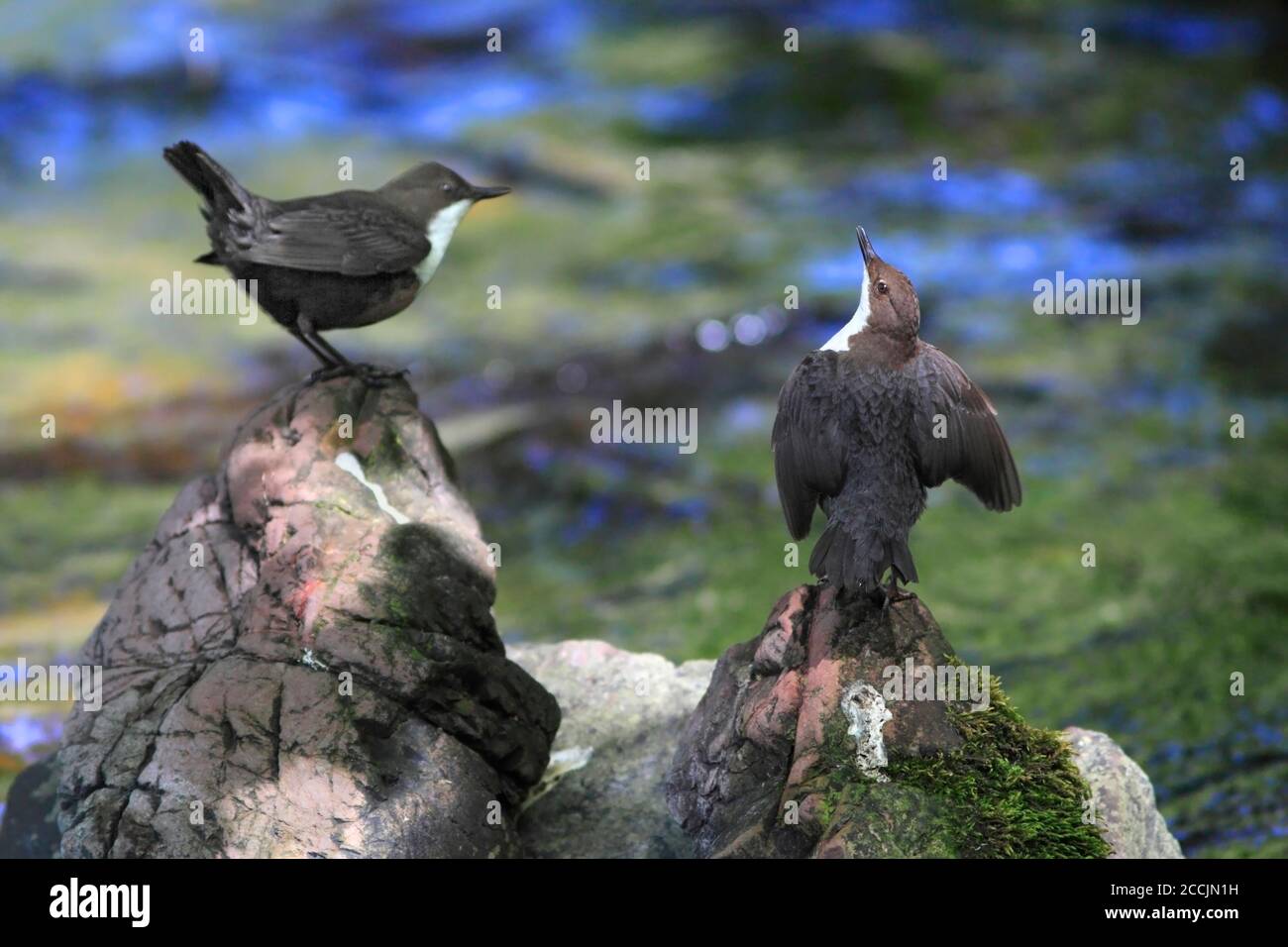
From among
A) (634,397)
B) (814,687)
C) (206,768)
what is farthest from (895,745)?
(634,397)

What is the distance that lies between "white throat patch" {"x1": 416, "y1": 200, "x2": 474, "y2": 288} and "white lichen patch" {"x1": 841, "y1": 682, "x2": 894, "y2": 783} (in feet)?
7.98

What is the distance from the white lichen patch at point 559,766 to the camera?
19.9ft

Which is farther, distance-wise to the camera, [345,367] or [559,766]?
[559,766]

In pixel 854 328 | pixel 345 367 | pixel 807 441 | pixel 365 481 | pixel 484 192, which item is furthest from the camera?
pixel 484 192

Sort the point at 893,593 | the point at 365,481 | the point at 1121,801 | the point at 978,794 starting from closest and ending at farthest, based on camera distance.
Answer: the point at 978,794
the point at 893,593
the point at 1121,801
the point at 365,481

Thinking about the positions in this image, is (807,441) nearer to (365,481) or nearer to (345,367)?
(365,481)

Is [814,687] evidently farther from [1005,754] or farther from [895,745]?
[1005,754]

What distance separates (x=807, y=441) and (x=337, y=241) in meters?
1.98

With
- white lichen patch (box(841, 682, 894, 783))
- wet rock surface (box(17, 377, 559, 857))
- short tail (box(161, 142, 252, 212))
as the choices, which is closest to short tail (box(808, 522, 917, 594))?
white lichen patch (box(841, 682, 894, 783))

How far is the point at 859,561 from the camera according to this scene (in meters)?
5.04

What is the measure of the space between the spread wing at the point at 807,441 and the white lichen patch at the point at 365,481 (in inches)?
57.2

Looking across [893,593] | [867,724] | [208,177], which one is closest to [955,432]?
[893,593]

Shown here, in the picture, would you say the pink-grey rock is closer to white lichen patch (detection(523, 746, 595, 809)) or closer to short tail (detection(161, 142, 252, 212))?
white lichen patch (detection(523, 746, 595, 809))

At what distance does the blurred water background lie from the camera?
34.9ft
